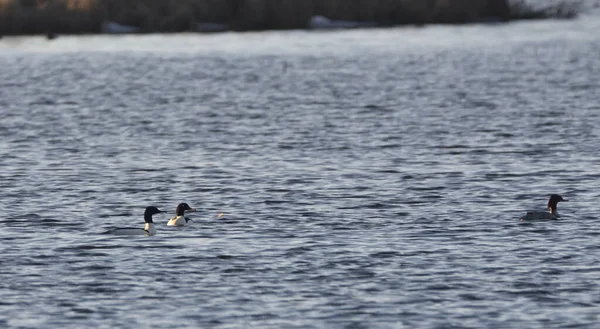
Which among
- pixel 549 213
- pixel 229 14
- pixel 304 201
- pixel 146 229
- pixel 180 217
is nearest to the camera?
pixel 146 229

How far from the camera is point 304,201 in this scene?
27.5 meters

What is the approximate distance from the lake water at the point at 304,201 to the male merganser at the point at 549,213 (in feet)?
0.82

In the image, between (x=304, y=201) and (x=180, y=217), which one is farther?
Result: (x=304, y=201)

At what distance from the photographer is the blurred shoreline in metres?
86.9

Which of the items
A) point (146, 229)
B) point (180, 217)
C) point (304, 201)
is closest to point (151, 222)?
point (146, 229)

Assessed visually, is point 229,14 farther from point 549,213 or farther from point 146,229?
point 146,229

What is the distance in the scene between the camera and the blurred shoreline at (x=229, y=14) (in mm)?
86938

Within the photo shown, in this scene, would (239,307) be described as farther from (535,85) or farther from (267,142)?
(535,85)

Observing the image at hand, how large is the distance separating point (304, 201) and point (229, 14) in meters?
65.4

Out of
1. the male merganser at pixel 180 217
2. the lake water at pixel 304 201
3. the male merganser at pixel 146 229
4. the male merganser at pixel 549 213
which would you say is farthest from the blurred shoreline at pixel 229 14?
the male merganser at pixel 549 213

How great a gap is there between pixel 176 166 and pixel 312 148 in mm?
4526

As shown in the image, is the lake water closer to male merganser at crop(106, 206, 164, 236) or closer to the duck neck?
male merganser at crop(106, 206, 164, 236)

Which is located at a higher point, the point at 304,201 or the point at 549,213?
the point at 549,213

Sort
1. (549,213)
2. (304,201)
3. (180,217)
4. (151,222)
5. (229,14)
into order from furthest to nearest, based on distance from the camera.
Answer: (229,14) → (304,201) → (549,213) → (180,217) → (151,222)
